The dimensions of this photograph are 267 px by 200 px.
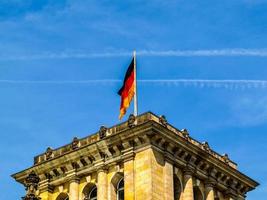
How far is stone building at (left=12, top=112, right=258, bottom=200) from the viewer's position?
212 feet

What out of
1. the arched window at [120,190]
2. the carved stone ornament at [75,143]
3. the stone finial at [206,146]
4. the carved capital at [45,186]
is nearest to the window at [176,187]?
the arched window at [120,190]

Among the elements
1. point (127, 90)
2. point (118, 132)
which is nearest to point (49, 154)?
point (118, 132)

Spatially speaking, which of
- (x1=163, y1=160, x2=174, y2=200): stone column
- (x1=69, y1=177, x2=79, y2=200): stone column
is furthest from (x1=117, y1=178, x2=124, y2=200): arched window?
(x1=163, y1=160, x2=174, y2=200): stone column

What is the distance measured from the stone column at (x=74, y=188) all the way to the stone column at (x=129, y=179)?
544cm

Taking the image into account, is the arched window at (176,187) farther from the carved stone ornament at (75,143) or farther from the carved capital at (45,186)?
the carved capital at (45,186)

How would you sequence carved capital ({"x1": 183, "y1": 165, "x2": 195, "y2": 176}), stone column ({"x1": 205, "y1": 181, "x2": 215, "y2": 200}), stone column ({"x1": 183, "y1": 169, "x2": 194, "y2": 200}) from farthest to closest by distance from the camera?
stone column ({"x1": 205, "y1": 181, "x2": 215, "y2": 200}) → carved capital ({"x1": 183, "y1": 165, "x2": 195, "y2": 176}) → stone column ({"x1": 183, "y1": 169, "x2": 194, "y2": 200})

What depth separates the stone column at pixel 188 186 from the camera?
218 feet

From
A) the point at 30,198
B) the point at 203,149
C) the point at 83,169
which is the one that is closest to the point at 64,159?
the point at 83,169

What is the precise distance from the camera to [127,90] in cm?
7362

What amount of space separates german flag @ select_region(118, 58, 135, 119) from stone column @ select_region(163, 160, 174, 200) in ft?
29.0

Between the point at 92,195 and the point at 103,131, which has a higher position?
the point at 103,131

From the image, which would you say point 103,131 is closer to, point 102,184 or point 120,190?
point 102,184

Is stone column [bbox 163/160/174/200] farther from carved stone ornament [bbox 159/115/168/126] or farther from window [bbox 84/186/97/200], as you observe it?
window [bbox 84/186/97/200]

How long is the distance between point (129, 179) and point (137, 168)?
1031mm
